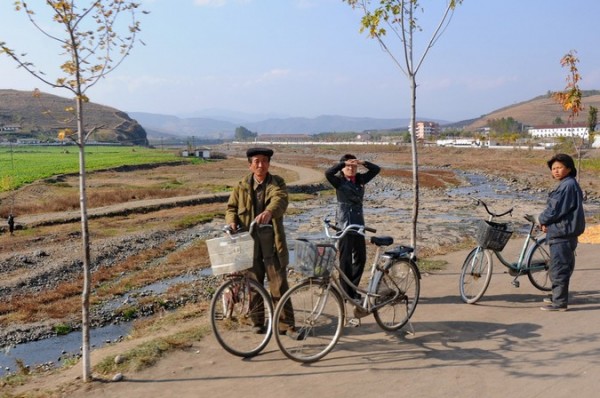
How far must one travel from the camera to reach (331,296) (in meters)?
5.43

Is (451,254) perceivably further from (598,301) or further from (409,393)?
(409,393)

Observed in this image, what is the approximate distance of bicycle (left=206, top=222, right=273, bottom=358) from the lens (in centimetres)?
528

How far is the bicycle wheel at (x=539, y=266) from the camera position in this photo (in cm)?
768

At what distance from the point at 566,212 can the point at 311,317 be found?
141 inches

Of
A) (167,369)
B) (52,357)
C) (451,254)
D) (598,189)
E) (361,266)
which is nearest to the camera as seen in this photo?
(167,369)

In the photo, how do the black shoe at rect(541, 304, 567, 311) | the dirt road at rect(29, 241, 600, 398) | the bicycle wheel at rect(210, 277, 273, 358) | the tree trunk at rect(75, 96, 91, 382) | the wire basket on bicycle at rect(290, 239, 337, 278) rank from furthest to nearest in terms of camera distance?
1. the black shoe at rect(541, 304, 567, 311)
2. the bicycle wheel at rect(210, 277, 273, 358)
3. the wire basket on bicycle at rect(290, 239, 337, 278)
4. the tree trunk at rect(75, 96, 91, 382)
5. the dirt road at rect(29, 241, 600, 398)

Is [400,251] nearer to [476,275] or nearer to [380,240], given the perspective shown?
[380,240]

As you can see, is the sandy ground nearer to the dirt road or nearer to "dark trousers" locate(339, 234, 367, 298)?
the dirt road

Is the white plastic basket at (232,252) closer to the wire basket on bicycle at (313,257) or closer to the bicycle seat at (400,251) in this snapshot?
the wire basket on bicycle at (313,257)

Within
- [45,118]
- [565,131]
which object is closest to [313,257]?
[565,131]

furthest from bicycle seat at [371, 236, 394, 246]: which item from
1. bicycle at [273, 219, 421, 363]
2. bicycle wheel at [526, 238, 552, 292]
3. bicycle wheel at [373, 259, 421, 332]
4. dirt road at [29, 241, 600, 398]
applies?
bicycle wheel at [526, 238, 552, 292]

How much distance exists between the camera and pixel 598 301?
24.2 feet

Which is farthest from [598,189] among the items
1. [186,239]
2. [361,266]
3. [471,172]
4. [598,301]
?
[361,266]

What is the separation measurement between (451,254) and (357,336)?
5540 mm
